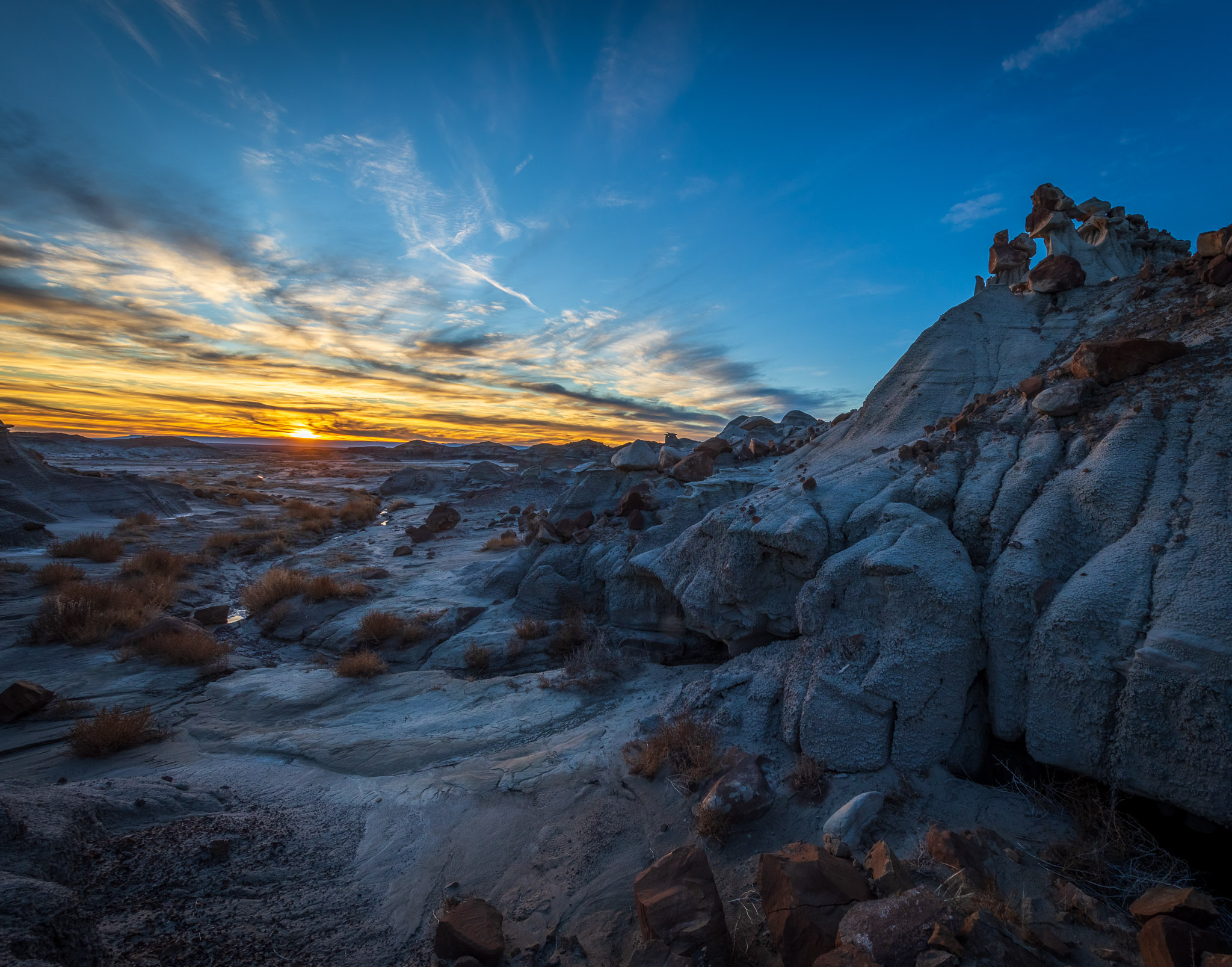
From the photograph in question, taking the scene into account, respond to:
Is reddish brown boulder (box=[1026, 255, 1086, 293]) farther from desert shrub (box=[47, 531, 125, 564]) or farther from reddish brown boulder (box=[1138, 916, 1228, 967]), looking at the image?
desert shrub (box=[47, 531, 125, 564])

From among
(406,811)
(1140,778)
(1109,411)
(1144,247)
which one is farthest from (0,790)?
(1144,247)

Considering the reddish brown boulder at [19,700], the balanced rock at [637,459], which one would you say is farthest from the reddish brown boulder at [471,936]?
the balanced rock at [637,459]

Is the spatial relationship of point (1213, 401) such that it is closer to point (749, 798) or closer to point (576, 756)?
point (749, 798)

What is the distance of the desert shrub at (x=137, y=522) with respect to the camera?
20438 millimetres

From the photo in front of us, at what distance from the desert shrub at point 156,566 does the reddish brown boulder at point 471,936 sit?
47.5 ft

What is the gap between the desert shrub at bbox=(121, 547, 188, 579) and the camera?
14.1 metres

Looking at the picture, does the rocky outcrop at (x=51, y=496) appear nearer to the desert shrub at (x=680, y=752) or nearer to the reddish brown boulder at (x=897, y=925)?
the desert shrub at (x=680, y=752)

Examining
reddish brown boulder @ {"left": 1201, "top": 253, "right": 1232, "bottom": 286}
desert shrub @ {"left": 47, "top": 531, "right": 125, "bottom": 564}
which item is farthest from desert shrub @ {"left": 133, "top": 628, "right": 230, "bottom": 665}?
reddish brown boulder @ {"left": 1201, "top": 253, "right": 1232, "bottom": 286}

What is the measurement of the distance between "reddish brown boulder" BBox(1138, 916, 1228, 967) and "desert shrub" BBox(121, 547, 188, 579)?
729 inches

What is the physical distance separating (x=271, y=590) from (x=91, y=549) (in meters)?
7.53

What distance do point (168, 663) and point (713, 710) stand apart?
965cm

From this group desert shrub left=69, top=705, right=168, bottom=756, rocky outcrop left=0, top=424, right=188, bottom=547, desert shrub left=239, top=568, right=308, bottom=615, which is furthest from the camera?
rocky outcrop left=0, top=424, right=188, bottom=547

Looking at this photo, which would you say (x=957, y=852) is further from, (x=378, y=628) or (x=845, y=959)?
(x=378, y=628)

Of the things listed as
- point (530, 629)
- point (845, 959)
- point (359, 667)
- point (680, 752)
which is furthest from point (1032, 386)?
point (359, 667)
